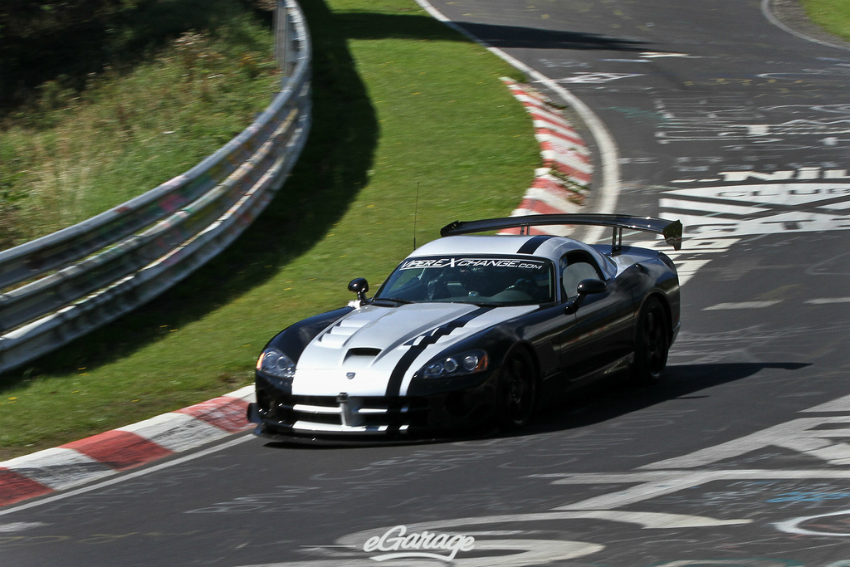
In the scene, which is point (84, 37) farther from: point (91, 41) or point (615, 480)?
point (615, 480)

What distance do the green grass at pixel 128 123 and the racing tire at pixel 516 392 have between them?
281 inches

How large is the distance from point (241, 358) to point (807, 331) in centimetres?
455

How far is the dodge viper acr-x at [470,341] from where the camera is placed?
6.68 m

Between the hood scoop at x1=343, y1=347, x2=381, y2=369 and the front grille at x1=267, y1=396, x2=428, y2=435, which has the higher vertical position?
the hood scoop at x1=343, y1=347, x2=381, y2=369

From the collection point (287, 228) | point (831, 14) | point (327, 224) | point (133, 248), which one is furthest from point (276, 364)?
point (831, 14)

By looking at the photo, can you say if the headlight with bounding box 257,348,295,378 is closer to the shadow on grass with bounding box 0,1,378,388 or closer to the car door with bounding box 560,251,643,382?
the car door with bounding box 560,251,643,382

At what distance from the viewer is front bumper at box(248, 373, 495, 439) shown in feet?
21.8

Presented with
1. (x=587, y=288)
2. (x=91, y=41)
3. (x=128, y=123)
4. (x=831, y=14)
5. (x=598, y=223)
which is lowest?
(x=587, y=288)

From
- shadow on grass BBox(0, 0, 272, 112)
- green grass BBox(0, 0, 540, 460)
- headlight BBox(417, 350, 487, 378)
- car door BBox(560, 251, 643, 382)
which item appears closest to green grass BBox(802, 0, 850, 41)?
green grass BBox(0, 0, 540, 460)

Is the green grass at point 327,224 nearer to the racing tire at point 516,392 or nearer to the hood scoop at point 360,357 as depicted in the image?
the hood scoop at point 360,357

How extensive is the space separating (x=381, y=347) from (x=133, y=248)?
4.65 meters

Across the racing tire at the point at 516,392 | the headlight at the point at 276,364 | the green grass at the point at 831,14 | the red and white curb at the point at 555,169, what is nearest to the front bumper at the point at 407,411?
the racing tire at the point at 516,392

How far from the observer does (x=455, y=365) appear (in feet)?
22.0

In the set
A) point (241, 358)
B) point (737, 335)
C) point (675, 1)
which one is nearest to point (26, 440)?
point (241, 358)
